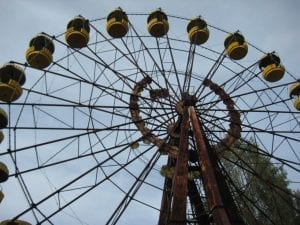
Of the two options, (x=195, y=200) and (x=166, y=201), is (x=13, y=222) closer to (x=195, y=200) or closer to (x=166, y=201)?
(x=166, y=201)

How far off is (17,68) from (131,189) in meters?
6.09

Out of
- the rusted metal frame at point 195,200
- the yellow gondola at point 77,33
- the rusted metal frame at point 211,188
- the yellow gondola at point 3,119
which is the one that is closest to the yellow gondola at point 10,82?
the yellow gondola at point 3,119

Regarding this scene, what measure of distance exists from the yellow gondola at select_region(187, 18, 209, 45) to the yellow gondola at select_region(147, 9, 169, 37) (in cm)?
109

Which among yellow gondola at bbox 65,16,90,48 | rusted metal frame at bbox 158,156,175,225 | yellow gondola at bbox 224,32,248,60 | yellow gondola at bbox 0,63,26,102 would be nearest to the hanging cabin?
yellow gondola at bbox 224,32,248,60

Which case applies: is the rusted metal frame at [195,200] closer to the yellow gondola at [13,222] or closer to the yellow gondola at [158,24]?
the yellow gondola at [13,222]

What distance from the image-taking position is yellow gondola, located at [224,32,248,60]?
51.3 feet

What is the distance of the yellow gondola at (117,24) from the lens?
1593 centimetres

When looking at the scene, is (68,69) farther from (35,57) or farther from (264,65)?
(264,65)

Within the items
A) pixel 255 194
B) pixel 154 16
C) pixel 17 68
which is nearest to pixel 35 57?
pixel 17 68

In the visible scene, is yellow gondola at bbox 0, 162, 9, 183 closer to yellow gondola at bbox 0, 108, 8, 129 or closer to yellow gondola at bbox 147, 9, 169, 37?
yellow gondola at bbox 0, 108, 8, 129

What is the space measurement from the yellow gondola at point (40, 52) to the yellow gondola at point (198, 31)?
575 cm

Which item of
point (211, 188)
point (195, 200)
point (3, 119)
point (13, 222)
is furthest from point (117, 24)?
point (211, 188)

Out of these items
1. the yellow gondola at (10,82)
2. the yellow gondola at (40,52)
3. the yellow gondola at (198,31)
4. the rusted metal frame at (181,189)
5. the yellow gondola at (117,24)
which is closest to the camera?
the rusted metal frame at (181,189)

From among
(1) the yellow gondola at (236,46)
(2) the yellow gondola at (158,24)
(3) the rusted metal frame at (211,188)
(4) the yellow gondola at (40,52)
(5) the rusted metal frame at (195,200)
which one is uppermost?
(2) the yellow gondola at (158,24)
